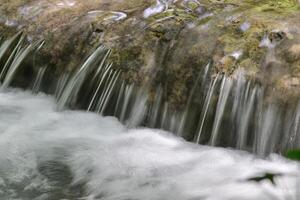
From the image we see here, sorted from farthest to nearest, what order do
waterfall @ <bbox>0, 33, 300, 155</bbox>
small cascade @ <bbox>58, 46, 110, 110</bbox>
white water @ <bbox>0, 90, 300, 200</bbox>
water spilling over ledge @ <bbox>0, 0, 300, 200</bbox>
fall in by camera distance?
small cascade @ <bbox>58, 46, 110, 110</bbox>, waterfall @ <bbox>0, 33, 300, 155</bbox>, water spilling over ledge @ <bbox>0, 0, 300, 200</bbox>, white water @ <bbox>0, 90, 300, 200</bbox>

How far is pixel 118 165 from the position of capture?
14.6ft

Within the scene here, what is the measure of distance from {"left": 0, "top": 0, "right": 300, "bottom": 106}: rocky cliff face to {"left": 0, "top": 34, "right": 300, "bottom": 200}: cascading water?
0.16 meters

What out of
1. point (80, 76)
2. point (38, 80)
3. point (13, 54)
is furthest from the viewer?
point (13, 54)

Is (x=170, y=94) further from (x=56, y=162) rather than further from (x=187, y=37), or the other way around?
(x=56, y=162)

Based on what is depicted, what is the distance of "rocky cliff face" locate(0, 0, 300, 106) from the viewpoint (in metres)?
5.01

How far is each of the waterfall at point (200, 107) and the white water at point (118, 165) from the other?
0.14m

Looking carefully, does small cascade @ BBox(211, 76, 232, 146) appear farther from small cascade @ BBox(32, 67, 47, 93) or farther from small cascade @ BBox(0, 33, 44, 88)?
small cascade @ BBox(0, 33, 44, 88)

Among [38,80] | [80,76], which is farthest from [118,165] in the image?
[38,80]

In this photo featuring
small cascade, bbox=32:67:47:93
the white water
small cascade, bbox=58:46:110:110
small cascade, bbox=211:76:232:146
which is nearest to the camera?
the white water

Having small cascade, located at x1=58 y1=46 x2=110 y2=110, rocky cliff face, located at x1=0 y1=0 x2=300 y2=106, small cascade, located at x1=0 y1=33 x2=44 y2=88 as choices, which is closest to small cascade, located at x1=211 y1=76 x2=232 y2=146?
rocky cliff face, located at x1=0 y1=0 x2=300 y2=106

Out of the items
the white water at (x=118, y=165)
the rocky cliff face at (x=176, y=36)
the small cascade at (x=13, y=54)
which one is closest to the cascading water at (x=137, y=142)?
the white water at (x=118, y=165)

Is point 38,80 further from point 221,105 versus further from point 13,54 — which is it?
point 221,105

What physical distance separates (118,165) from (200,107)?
114 cm

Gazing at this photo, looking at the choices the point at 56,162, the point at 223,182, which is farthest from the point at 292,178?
the point at 56,162
